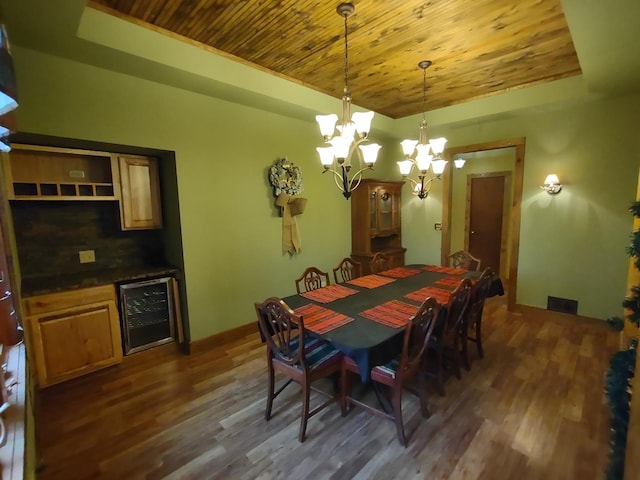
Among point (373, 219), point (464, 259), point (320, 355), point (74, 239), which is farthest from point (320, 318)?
point (373, 219)

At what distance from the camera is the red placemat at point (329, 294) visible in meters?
2.43

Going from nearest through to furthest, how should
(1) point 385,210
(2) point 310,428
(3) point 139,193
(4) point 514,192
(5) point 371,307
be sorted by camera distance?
(2) point 310,428 → (5) point 371,307 → (3) point 139,193 → (4) point 514,192 → (1) point 385,210

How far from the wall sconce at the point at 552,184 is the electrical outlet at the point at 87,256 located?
5.07m

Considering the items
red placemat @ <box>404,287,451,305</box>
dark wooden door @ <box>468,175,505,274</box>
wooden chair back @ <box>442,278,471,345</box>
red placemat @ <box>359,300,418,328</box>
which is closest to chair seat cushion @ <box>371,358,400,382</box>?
red placemat @ <box>359,300,418,328</box>

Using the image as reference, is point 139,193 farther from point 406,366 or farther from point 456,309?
point 456,309

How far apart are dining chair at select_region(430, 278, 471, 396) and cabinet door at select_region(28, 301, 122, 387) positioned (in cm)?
272

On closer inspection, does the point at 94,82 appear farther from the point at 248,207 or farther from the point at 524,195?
the point at 524,195

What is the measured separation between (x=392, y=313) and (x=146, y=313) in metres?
2.35

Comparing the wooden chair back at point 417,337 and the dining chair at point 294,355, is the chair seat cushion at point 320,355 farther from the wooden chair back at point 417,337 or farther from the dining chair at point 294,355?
the wooden chair back at point 417,337

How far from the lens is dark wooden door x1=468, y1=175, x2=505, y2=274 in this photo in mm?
5488

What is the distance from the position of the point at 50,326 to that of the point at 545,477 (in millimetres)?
3453

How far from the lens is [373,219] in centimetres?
457

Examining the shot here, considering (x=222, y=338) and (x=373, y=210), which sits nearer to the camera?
(x=222, y=338)

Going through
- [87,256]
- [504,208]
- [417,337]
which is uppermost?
[504,208]
